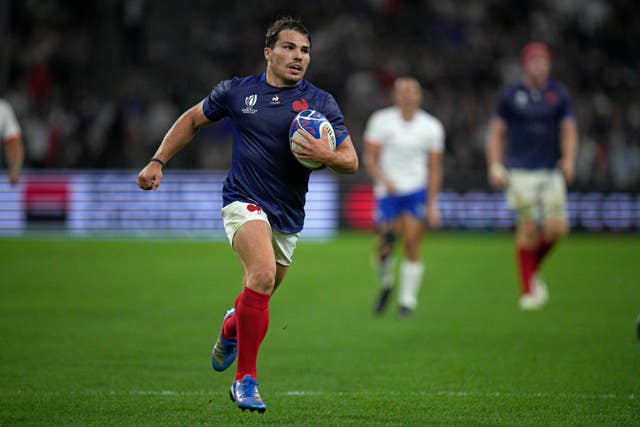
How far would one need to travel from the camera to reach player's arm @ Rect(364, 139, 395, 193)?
38.9 ft

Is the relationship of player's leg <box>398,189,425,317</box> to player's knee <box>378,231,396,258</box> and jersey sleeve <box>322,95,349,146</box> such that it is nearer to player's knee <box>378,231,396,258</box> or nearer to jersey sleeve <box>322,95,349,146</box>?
player's knee <box>378,231,396,258</box>

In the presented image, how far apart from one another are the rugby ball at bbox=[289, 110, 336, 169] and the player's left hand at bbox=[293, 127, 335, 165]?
2 cm

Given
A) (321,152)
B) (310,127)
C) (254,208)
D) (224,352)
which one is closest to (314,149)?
(321,152)

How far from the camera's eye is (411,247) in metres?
11.8

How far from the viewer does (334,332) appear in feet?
33.1

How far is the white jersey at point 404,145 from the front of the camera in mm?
11977

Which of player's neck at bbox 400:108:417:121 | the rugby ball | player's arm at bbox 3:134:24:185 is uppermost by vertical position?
the rugby ball

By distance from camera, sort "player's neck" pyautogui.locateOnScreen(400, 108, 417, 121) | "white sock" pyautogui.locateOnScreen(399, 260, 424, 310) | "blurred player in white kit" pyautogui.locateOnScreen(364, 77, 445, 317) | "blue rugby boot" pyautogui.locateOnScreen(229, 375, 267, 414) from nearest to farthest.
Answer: "blue rugby boot" pyautogui.locateOnScreen(229, 375, 267, 414)
"white sock" pyautogui.locateOnScreen(399, 260, 424, 310)
"blurred player in white kit" pyautogui.locateOnScreen(364, 77, 445, 317)
"player's neck" pyautogui.locateOnScreen(400, 108, 417, 121)

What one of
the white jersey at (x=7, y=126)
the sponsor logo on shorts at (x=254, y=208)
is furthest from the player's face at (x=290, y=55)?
the white jersey at (x=7, y=126)

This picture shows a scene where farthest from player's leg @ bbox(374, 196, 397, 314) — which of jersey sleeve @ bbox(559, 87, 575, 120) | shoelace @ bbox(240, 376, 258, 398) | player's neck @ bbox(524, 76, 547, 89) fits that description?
shoelace @ bbox(240, 376, 258, 398)

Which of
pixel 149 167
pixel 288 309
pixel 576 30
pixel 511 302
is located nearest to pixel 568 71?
pixel 576 30

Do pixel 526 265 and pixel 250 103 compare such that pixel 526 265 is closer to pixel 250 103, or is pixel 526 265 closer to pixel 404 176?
pixel 404 176

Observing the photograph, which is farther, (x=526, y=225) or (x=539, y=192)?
(x=526, y=225)

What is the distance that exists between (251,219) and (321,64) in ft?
61.8
